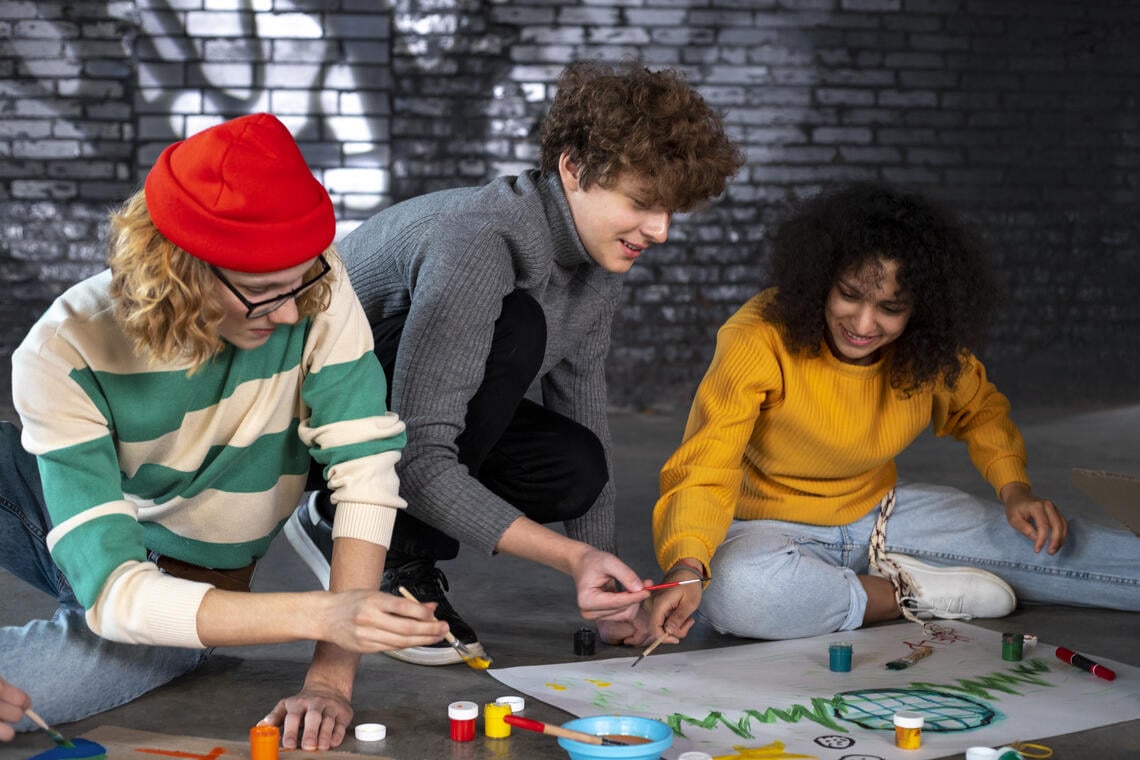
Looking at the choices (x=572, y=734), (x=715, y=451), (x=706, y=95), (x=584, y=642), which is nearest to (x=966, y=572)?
(x=715, y=451)

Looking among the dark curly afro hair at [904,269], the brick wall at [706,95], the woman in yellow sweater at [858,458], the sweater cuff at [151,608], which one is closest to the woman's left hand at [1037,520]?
the woman in yellow sweater at [858,458]

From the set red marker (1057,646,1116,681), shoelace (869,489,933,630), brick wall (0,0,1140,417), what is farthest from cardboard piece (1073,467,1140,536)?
brick wall (0,0,1140,417)

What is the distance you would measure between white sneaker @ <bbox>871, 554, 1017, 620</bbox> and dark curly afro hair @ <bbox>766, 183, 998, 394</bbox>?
328 millimetres

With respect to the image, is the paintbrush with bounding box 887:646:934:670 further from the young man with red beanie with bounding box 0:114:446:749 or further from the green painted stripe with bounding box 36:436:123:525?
the green painted stripe with bounding box 36:436:123:525

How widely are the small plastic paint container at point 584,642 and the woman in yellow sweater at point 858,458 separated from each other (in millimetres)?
163

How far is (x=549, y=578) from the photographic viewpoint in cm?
243

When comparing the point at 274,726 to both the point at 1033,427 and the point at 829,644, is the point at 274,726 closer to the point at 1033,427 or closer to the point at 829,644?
the point at 829,644

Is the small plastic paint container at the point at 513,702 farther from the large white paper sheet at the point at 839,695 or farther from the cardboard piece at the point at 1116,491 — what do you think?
the cardboard piece at the point at 1116,491

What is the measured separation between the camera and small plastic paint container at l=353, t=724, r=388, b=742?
4.84 ft

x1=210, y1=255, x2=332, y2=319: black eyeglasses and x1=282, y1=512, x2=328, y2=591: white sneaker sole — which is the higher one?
x1=210, y1=255, x2=332, y2=319: black eyeglasses

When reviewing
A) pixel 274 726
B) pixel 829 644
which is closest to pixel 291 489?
pixel 274 726

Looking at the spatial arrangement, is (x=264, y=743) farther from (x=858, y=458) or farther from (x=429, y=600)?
(x=858, y=458)

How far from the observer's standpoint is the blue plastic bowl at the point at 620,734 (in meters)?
1.29

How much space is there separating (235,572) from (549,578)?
850 millimetres
